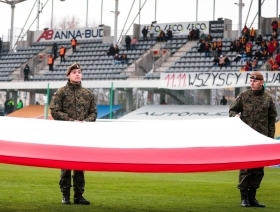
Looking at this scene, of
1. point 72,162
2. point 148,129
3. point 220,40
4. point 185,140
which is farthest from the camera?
point 220,40

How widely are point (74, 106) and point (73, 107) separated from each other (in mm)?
19

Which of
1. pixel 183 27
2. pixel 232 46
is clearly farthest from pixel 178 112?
pixel 183 27

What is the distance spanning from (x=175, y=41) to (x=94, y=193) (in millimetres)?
28459

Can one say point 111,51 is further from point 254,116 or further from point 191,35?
point 254,116

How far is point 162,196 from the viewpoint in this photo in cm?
1100

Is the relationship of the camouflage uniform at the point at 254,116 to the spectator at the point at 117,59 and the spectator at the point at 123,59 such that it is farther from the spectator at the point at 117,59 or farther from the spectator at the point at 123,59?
the spectator at the point at 117,59

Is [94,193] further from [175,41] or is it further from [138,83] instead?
[175,41]

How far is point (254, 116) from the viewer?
372 inches

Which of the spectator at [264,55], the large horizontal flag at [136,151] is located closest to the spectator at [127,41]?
the spectator at [264,55]

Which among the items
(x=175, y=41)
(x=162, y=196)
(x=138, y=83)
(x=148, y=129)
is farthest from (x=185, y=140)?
(x=175, y=41)

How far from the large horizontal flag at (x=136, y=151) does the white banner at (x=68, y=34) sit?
1405 inches

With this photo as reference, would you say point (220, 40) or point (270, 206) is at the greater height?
point (220, 40)

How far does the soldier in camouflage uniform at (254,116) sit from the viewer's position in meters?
9.41

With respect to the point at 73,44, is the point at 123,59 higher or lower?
lower
